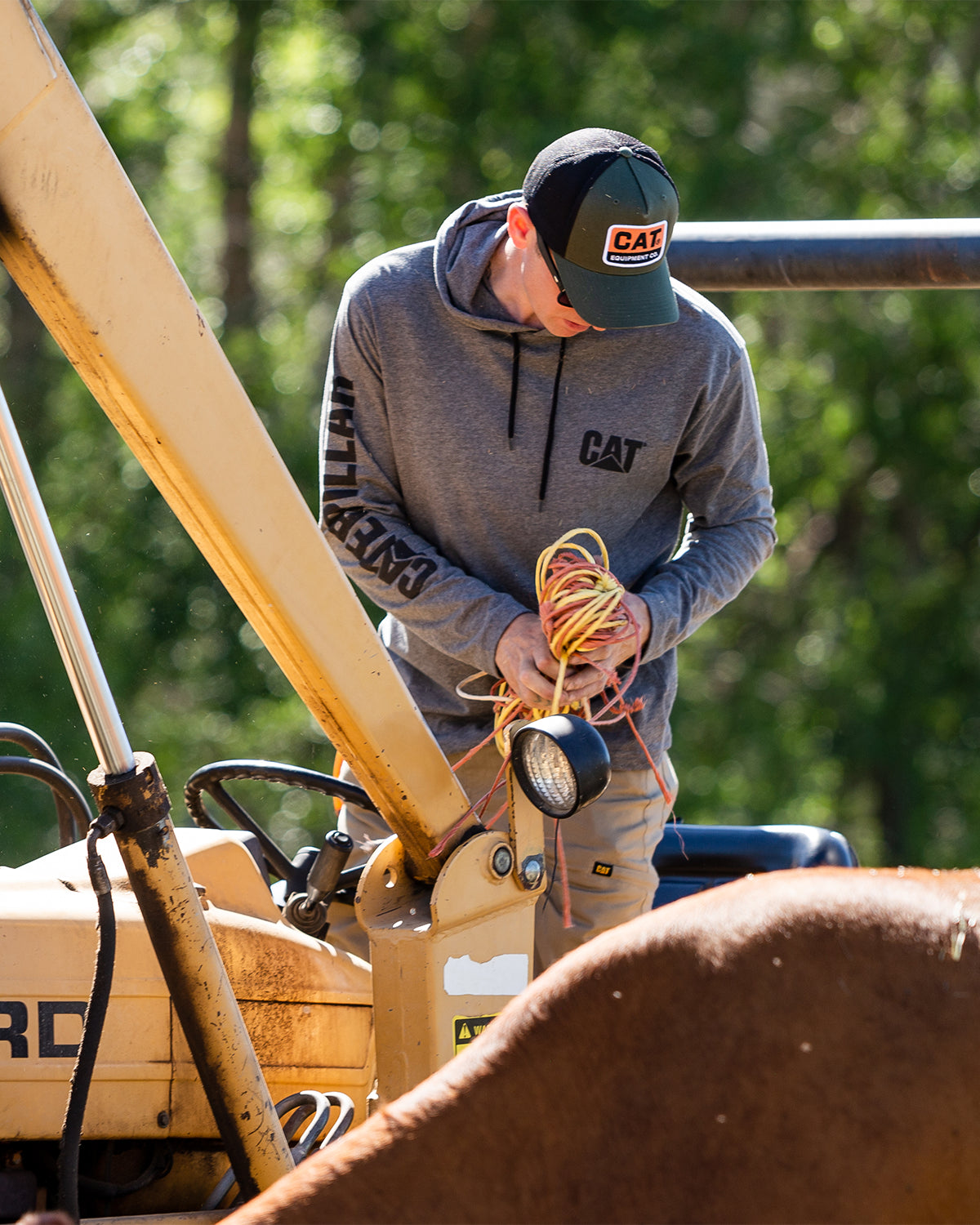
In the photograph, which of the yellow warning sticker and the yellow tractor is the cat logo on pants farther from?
the yellow warning sticker

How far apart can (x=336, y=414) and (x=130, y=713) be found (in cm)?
713

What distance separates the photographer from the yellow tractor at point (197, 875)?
1434 mm

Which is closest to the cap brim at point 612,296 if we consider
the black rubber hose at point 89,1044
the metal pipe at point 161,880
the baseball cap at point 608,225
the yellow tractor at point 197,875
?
the baseball cap at point 608,225

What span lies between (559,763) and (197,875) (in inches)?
20.4

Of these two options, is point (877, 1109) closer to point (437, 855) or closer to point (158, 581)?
point (437, 855)

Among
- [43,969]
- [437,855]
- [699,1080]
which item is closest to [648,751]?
[437,855]

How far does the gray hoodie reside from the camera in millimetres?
2328

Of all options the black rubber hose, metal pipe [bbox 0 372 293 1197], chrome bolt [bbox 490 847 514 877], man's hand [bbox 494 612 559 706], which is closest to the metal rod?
metal pipe [bbox 0 372 293 1197]

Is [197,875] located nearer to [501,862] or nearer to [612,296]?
[501,862]

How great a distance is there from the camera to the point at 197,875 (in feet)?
6.26

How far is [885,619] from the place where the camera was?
434 inches

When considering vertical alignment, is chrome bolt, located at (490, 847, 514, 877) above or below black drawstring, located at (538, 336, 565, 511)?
below

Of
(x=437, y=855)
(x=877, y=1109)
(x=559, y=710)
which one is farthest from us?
(x=559, y=710)

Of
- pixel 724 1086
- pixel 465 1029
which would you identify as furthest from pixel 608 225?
pixel 724 1086
